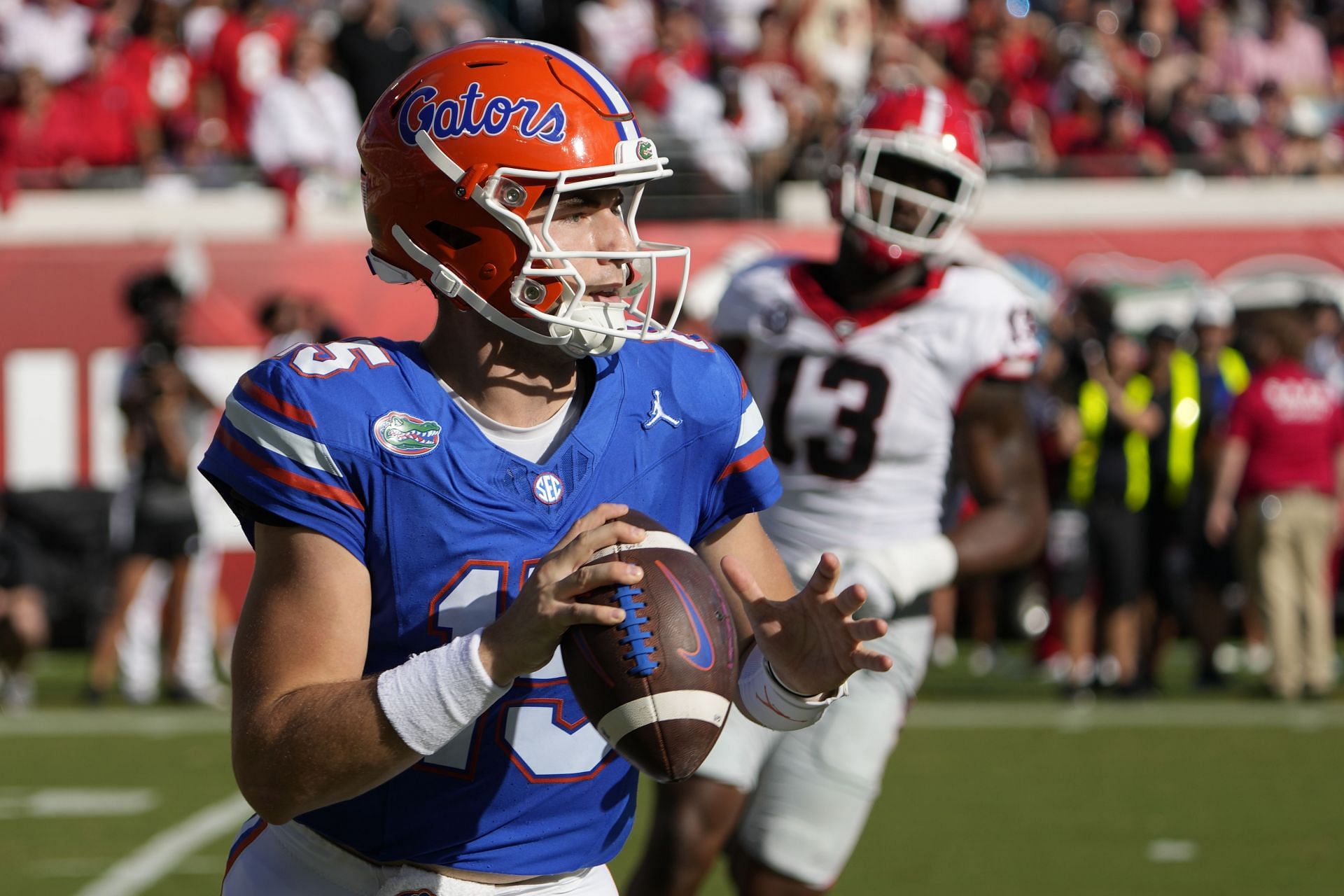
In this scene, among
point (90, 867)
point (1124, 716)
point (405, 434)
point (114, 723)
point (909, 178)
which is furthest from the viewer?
point (1124, 716)

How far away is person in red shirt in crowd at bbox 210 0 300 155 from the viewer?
41.2 feet

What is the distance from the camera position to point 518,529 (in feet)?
7.70

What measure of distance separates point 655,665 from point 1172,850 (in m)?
4.31

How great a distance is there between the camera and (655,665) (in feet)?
7.20

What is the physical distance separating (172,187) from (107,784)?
5362mm

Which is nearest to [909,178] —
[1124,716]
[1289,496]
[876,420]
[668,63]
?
[876,420]

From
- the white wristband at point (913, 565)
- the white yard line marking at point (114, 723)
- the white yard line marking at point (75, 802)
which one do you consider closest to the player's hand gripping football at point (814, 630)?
the white wristband at point (913, 565)

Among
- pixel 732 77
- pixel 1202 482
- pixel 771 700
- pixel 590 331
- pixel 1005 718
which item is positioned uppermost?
pixel 590 331

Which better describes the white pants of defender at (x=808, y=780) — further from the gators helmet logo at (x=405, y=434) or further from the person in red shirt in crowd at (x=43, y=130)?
the person in red shirt in crowd at (x=43, y=130)

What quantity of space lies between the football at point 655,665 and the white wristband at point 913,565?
4.94 feet

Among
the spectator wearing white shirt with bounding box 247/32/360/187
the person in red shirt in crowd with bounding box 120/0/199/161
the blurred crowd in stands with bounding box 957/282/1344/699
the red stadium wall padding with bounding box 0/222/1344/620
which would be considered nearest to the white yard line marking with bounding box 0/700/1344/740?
the blurred crowd in stands with bounding box 957/282/1344/699

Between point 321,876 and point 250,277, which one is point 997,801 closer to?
point 321,876

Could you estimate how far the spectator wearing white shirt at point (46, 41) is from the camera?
42.0 feet

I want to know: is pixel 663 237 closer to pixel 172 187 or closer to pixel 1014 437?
pixel 172 187
